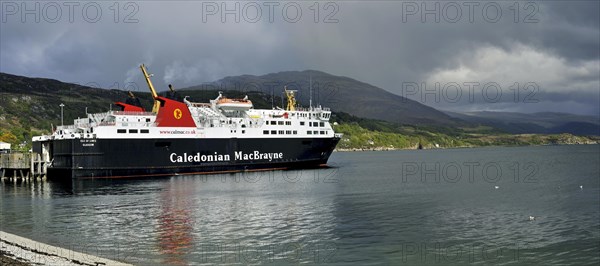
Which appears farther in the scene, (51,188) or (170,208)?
(51,188)

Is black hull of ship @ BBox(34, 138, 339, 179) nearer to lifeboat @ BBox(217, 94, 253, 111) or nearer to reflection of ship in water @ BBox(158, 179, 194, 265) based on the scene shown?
lifeboat @ BBox(217, 94, 253, 111)

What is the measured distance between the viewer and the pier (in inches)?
2088

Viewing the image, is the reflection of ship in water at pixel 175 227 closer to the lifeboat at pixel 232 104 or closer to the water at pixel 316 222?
the water at pixel 316 222

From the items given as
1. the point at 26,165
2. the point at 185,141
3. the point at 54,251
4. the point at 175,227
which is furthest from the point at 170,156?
the point at 54,251

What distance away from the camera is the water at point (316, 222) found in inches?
758

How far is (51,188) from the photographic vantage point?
45500mm

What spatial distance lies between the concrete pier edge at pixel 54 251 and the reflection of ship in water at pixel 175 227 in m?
2.20

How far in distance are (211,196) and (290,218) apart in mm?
11852

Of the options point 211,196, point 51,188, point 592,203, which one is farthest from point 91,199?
point 592,203

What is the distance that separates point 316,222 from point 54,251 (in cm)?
1195

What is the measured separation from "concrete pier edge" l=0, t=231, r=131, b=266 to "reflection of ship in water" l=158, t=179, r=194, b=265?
2.20 meters

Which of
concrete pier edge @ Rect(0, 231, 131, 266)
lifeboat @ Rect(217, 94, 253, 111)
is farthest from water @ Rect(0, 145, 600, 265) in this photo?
lifeboat @ Rect(217, 94, 253, 111)

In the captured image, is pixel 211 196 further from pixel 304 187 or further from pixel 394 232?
pixel 394 232

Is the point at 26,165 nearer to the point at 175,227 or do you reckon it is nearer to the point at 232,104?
the point at 232,104
